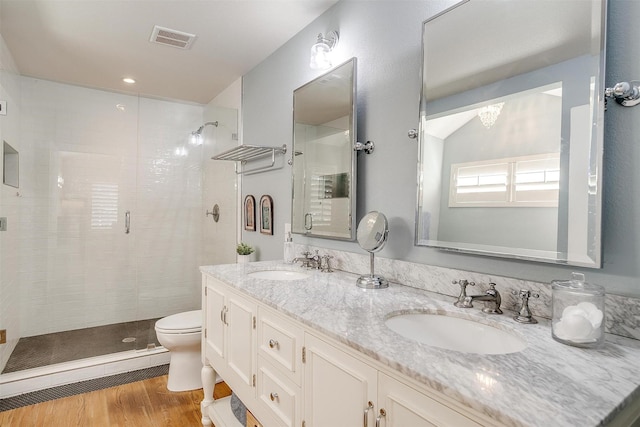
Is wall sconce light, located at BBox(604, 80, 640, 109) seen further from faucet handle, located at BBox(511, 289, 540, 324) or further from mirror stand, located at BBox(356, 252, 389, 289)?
mirror stand, located at BBox(356, 252, 389, 289)

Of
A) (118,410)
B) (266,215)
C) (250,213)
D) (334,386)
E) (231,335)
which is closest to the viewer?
(334,386)

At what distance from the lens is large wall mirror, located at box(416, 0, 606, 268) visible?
945 mm

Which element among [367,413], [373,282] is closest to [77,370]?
[373,282]

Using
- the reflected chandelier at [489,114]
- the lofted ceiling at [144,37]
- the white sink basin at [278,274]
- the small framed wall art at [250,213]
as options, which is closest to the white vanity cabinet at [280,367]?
the white sink basin at [278,274]

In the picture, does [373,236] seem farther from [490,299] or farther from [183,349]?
[183,349]

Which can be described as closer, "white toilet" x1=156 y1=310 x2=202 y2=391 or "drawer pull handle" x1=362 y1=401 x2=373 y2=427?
"drawer pull handle" x1=362 y1=401 x2=373 y2=427

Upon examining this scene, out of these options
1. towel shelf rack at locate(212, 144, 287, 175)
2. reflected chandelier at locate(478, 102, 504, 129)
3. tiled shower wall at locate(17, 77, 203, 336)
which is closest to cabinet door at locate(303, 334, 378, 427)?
reflected chandelier at locate(478, 102, 504, 129)

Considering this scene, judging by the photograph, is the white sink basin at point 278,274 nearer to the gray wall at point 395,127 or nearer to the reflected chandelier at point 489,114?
the gray wall at point 395,127

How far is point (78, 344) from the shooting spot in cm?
281

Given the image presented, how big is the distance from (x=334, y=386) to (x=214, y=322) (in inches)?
41.8

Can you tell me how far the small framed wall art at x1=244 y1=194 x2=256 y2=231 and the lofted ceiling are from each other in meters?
1.03

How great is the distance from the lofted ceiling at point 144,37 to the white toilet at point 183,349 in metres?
1.86

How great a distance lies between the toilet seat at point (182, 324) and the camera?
2.25 metres

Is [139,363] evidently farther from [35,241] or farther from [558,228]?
[558,228]
